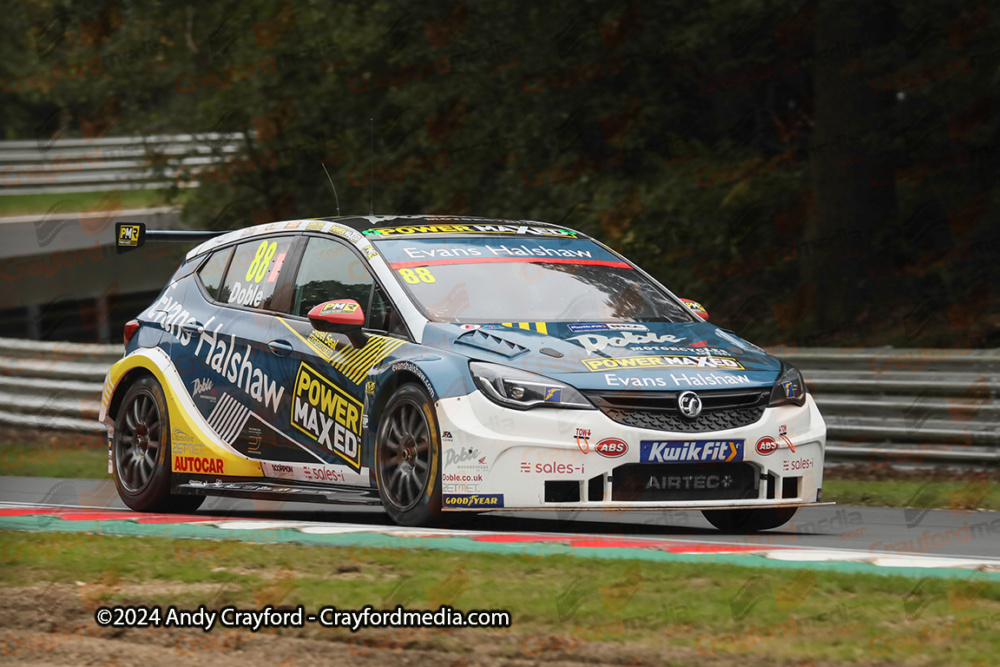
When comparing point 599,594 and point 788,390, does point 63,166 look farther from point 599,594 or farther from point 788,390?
point 599,594

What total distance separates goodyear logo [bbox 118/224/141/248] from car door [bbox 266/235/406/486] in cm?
165

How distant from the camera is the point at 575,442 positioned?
24.2 feet

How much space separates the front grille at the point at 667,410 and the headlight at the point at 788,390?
0.80ft

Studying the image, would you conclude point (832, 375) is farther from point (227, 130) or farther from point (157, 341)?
point (227, 130)

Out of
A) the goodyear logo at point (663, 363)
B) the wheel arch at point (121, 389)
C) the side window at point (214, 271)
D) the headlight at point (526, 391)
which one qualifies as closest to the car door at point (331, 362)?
the headlight at point (526, 391)

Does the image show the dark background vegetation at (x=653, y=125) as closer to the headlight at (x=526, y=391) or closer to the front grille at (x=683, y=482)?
the front grille at (x=683, y=482)

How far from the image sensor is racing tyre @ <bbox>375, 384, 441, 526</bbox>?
7.56 metres

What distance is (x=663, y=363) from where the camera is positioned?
7.73 metres

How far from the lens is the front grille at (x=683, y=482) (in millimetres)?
7484

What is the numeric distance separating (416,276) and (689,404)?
1.77 meters

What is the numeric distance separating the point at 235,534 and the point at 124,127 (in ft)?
50.8

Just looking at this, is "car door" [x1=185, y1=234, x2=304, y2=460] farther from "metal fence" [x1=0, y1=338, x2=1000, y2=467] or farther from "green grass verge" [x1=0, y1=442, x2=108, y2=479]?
"metal fence" [x1=0, y1=338, x2=1000, y2=467]

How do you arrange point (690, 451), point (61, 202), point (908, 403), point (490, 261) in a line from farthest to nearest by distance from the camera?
point (61, 202) → point (908, 403) → point (490, 261) → point (690, 451)

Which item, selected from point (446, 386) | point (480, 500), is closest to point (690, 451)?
point (480, 500)
